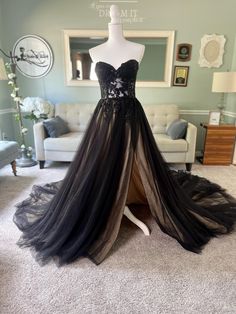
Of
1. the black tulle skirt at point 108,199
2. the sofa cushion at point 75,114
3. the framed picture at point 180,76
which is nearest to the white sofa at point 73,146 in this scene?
the sofa cushion at point 75,114

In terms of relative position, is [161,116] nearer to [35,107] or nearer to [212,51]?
[212,51]

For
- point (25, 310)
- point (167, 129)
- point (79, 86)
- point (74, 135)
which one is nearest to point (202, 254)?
point (25, 310)

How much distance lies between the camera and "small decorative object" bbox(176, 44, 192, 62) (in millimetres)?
3672

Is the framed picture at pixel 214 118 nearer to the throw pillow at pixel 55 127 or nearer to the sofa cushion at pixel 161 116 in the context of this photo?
the sofa cushion at pixel 161 116

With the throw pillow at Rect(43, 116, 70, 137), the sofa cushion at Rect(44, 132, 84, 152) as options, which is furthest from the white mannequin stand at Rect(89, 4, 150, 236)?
the throw pillow at Rect(43, 116, 70, 137)

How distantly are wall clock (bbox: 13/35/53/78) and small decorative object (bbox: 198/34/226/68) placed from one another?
245 cm

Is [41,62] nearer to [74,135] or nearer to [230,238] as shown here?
[74,135]

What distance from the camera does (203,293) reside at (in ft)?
4.52

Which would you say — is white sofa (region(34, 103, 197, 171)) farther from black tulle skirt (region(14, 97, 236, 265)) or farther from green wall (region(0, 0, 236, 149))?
black tulle skirt (region(14, 97, 236, 265))

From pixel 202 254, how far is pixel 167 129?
220 cm

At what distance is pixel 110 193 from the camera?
5.71 feet

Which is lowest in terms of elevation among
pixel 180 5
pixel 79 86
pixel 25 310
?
pixel 25 310

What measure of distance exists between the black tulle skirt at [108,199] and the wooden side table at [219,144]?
69.2 inches

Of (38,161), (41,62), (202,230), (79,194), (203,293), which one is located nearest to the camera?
(203,293)
